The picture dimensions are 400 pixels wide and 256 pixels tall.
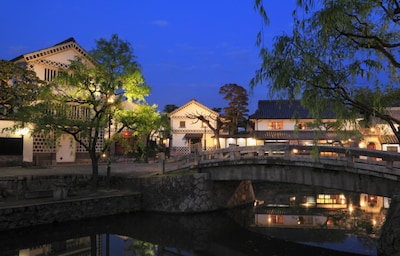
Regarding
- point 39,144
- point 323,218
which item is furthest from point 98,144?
point 323,218

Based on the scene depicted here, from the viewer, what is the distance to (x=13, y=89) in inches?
970

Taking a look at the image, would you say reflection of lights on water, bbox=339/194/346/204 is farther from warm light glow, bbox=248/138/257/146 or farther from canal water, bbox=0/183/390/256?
warm light glow, bbox=248/138/257/146

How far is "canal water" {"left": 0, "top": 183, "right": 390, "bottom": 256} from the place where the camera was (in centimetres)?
1265

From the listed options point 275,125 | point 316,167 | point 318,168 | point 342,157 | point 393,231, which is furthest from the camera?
point 275,125

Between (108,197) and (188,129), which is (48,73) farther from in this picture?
(188,129)

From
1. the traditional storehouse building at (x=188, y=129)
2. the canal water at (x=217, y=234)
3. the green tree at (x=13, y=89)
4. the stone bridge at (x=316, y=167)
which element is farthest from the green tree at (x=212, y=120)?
the canal water at (x=217, y=234)

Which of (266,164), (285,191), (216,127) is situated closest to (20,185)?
(266,164)

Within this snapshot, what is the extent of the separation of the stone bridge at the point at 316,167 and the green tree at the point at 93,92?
228 inches

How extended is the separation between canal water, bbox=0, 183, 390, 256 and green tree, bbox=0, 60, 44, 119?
13.8m

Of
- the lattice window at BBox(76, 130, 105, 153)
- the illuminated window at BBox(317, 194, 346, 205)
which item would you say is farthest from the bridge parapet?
the lattice window at BBox(76, 130, 105, 153)

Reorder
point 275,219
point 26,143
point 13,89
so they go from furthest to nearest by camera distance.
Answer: point 26,143 → point 13,89 → point 275,219

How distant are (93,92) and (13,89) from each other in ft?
33.9

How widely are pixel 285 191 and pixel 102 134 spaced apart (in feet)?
58.9

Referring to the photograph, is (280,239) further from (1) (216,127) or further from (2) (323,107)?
(1) (216,127)
